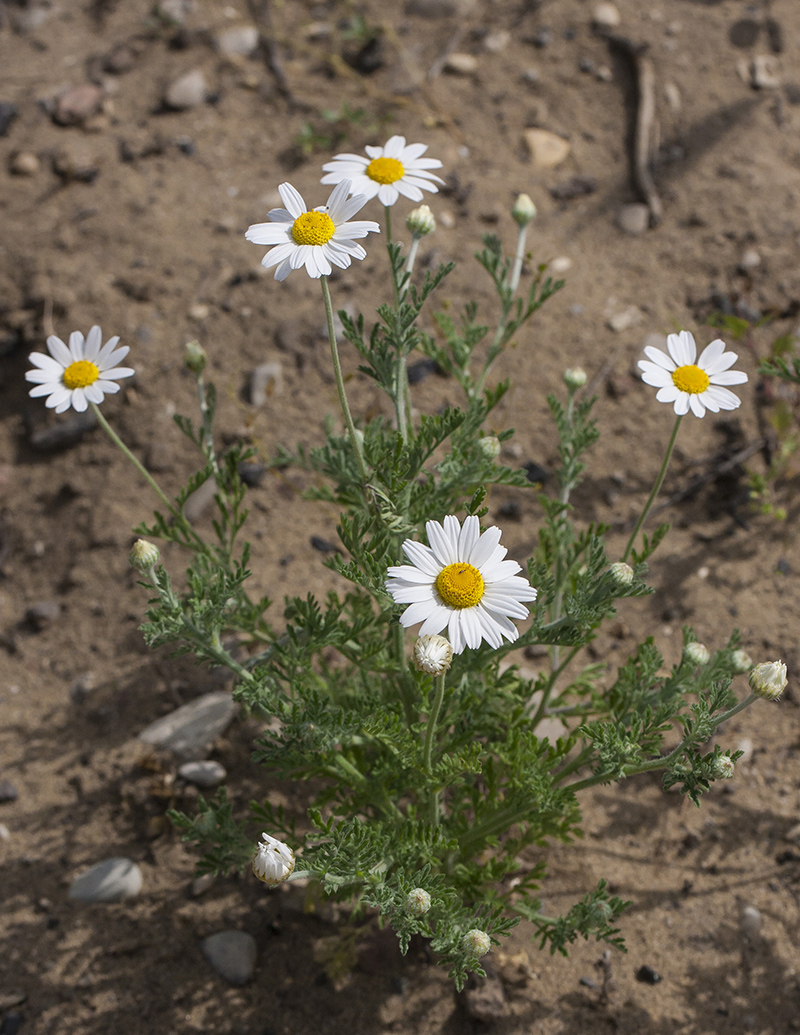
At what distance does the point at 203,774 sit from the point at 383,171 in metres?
2.41

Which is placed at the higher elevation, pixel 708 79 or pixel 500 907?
pixel 708 79

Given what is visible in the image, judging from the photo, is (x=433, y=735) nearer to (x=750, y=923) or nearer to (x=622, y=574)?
(x=622, y=574)

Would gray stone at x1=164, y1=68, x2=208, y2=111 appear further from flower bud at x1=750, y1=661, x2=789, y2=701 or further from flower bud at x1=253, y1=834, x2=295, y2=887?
flower bud at x1=750, y1=661, x2=789, y2=701

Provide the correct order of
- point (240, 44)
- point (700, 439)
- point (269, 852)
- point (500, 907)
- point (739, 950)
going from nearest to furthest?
point (269, 852)
point (500, 907)
point (739, 950)
point (700, 439)
point (240, 44)

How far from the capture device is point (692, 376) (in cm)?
268

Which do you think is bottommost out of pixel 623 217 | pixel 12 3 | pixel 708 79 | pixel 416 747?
pixel 416 747

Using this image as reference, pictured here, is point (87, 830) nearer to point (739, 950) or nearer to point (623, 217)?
point (739, 950)

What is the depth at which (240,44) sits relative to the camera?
5.95 m

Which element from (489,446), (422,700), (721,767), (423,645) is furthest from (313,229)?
(721,767)

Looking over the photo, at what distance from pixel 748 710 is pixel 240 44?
206 inches

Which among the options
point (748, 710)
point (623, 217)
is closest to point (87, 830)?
point (748, 710)

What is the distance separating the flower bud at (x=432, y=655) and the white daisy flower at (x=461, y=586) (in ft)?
0.13

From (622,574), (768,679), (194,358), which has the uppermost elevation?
(194,358)

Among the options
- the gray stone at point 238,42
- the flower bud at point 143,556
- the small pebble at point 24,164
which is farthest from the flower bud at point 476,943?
the gray stone at point 238,42
